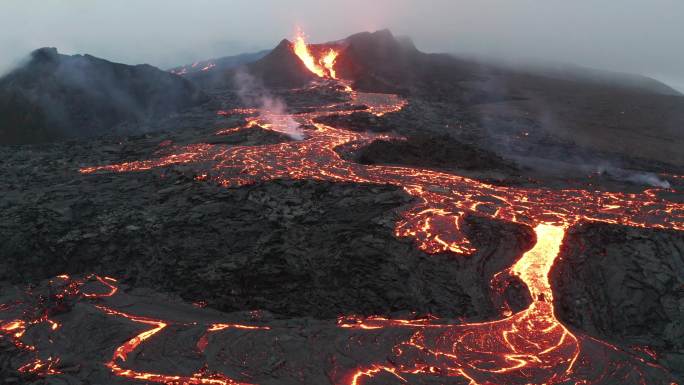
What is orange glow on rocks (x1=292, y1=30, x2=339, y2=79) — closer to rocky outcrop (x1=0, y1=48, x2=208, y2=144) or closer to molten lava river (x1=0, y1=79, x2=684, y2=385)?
rocky outcrop (x1=0, y1=48, x2=208, y2=144)

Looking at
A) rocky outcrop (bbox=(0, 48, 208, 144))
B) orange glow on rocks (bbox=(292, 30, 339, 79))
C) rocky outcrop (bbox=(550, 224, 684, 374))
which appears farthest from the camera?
orange glow on rocks (bbox=(292, 30, 339, 79))

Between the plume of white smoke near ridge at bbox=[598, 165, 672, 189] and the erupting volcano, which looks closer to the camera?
the erupting volcano

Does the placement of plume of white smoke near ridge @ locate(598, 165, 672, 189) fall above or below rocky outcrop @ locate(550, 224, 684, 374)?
above

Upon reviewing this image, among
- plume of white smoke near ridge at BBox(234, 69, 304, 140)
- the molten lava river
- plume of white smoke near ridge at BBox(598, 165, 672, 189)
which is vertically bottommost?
the molten lava river

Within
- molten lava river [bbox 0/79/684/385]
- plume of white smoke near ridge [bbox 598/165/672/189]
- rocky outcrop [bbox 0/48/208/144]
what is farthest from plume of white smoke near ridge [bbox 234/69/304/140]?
plume of white smoke near ridge [bbox 598/165/672/189]

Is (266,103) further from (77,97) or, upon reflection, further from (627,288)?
(627,288)

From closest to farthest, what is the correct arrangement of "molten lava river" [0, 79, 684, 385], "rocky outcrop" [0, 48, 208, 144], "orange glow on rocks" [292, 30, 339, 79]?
"molten lava river" [0, 79, 684, 385] → "rocky outcrop" [0, 48, 208, 144] → "orange glow on rocks" [292, 30, 339, 79]

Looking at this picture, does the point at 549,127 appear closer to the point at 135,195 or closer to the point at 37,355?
the point at 135,195

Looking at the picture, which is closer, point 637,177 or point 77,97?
point 637,177

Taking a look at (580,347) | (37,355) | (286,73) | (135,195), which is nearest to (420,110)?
(286,73)

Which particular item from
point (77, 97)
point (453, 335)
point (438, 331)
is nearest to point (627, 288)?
point (453, 335)
